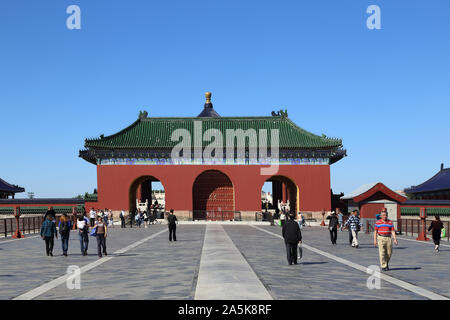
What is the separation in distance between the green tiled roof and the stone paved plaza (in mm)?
25418

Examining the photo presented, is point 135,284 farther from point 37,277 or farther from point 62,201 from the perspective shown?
point 62,201

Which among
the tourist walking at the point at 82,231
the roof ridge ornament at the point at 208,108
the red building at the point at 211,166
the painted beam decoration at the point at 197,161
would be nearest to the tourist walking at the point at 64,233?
the tourist walking at the point at 82,231

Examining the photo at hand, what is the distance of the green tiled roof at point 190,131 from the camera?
4075 cm

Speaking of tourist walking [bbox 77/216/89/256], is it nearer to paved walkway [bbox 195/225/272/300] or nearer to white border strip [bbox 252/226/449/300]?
paved walkway [bbox 195/225/272/300]

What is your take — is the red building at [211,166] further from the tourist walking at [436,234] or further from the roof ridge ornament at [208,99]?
the tourist walking at [436,234]

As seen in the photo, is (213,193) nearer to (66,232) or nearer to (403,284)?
(66,232)

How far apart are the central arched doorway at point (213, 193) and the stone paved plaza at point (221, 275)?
27.4 metres

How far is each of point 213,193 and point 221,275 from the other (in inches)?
1341

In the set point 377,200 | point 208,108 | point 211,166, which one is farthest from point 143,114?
point 377,200

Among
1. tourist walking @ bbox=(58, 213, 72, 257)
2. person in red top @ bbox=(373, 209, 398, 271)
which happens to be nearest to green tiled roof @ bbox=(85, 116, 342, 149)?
tourist walking @ bbox=(58, 213, 72, 257)

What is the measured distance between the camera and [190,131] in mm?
43219

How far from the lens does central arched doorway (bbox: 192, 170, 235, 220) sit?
142 ft
